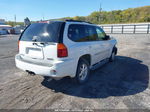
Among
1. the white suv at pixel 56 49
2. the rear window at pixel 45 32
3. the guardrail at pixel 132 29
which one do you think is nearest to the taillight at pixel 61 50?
the white suv at pixel 56 49

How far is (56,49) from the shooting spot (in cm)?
285

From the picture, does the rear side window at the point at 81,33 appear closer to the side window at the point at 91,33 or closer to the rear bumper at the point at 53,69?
the side window at the point at 91,33

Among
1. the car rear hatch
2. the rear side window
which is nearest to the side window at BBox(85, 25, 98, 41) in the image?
the rear side window

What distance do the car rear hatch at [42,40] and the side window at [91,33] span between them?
1157 millimetres

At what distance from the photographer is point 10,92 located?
323 centimetres

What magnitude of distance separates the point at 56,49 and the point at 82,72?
1341mm

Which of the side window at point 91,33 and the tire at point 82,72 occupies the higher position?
the side window at point 91,33

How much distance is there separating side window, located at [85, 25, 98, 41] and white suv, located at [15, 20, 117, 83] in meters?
0.11

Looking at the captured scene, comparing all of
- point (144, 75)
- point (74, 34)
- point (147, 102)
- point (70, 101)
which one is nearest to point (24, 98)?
point (70, 101)

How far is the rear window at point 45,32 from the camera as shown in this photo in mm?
2945

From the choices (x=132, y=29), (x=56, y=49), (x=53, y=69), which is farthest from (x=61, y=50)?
(x=132, y=29)

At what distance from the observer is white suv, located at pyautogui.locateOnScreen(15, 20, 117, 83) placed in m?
2.88

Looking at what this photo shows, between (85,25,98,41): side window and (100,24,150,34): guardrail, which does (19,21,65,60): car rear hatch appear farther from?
(100,24,150,34): guardrail

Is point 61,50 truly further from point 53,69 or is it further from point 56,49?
point 53,69
